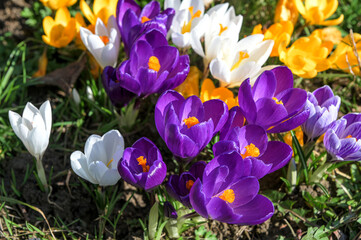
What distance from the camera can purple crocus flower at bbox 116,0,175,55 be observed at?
6.33 feet

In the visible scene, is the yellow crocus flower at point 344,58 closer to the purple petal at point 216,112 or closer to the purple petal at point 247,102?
the purple petal at point 247,102

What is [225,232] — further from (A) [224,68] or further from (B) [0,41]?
(B) [0,41]

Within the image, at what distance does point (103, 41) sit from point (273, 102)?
951 millimetres

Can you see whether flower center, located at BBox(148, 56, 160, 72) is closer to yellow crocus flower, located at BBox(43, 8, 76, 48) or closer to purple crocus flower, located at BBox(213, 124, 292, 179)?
purple crocus flower, located at BBox(213, 124, 292, 179)

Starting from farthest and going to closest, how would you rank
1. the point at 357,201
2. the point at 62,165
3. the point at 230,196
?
1. the point at 62,165
2. the point at 357,201
3. the point at 230,196

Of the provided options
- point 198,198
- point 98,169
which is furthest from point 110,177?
point 198,198

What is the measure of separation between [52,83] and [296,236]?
1.54 meters

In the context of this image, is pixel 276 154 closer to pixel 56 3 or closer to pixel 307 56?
pixel 307 56

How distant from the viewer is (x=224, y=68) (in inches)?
75.0

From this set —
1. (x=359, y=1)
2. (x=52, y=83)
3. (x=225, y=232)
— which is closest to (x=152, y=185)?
(x=225, y=232)

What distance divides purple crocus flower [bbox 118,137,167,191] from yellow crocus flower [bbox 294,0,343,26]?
51.1 inches

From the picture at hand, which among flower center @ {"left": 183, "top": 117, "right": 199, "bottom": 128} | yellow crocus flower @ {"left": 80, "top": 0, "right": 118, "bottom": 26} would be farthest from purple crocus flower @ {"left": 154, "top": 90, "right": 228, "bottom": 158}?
yellow crocus flower @ {"left": 80, "top": 0, "right": 118, "bottom": 26}

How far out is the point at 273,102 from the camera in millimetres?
1611

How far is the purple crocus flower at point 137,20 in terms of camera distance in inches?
76.0
